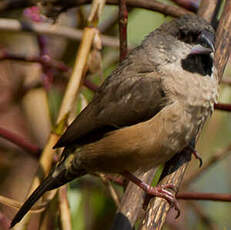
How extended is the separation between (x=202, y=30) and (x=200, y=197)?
1000 mm

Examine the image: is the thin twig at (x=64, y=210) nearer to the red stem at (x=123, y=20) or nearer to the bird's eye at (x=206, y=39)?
the red stem at (x=123, y=20)

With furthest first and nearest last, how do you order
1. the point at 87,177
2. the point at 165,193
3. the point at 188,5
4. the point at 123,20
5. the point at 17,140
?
1. the point at 87,177
2. the point at 188,5
3. the point at 17,140
4. the point at 123,20
5. the point at 165,193

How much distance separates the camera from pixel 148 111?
3.52 metres

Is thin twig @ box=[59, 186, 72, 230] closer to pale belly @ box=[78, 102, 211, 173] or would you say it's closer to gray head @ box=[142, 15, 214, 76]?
pale belly @ box=[78, 102, 211, 173]

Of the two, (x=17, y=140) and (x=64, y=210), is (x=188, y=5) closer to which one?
(x=17, y=140)

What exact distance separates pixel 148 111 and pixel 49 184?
0.75 m

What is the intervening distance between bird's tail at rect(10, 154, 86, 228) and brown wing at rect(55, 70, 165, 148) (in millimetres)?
197

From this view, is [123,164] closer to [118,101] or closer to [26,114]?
[118,101]

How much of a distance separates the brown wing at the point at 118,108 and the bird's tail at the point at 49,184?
20 cm

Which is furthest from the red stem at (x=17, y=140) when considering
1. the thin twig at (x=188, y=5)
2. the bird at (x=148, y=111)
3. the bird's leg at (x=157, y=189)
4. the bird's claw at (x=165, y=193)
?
the thin twig at (x=188, y=5)

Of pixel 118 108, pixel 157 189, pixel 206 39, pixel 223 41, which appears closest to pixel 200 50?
pixel 206 39

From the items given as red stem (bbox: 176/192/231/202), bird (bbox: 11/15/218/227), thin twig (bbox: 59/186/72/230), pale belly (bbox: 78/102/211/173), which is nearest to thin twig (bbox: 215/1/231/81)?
bird (bbox: 11/15/218/227)

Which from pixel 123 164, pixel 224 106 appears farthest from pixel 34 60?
pixel 224 106

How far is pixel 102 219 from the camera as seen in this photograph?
4.29 metres
